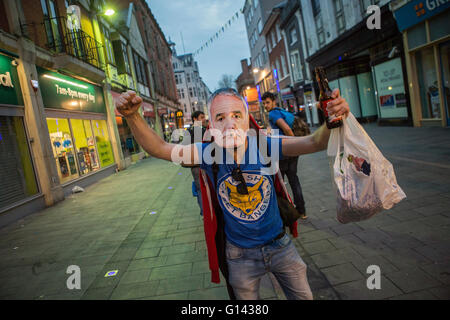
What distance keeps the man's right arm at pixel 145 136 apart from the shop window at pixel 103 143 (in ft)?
41.9

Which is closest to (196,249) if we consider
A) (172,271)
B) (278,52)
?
(172,271)

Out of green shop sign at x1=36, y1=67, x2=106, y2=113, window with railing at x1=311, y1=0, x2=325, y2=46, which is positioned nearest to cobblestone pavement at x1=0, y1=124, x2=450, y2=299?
green shop sign at x1=36, y1=67, x2=106, y2=113

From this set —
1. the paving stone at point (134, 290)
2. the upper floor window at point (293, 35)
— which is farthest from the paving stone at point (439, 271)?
the upper floor window at point (293, 35)

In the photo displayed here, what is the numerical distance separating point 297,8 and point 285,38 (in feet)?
15.7

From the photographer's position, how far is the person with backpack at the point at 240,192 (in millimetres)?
1801

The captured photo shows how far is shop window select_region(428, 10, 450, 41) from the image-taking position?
9547mm

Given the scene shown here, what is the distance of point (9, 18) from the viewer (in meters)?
7.99

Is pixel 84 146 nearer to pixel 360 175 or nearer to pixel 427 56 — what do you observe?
pixel 360 175

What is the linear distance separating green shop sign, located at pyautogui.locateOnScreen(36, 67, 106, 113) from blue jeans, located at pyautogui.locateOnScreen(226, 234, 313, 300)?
397 inches

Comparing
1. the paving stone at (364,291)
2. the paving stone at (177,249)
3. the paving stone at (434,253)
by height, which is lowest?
the paving stone at (364,291)

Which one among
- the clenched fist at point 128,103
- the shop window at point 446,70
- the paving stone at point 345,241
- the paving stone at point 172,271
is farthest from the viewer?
the shop window at point 446,70

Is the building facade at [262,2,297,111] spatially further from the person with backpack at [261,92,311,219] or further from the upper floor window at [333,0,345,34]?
the person with backpack at [261,92,311,219]

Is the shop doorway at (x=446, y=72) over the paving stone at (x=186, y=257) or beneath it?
over

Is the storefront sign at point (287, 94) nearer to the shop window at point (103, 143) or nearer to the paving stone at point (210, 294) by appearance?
the shop window at point (103, 143)
